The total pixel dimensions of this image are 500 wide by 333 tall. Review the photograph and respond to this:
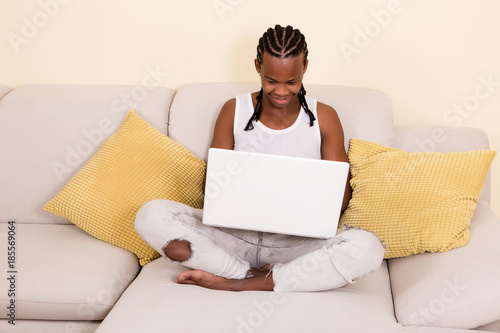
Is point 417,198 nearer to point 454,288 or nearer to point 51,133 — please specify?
point 454,288

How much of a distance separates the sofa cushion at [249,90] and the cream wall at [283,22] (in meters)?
0.19

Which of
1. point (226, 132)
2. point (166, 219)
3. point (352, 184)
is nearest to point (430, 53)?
point (352, 184)

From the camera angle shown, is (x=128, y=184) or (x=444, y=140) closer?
(x=128, y=184)

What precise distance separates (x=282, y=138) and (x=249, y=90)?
1.03 ft

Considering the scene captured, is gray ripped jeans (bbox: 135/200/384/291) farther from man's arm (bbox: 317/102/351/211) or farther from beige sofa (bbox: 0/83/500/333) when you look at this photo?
man's arm (bbox: 317/102/351/211)

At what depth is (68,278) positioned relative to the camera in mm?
1596

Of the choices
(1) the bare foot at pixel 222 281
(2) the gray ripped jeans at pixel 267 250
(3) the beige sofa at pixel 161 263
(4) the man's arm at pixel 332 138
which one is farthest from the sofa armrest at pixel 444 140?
(1) the bare foot at pixel 222 281

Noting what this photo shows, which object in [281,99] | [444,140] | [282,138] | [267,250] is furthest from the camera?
[444,140]

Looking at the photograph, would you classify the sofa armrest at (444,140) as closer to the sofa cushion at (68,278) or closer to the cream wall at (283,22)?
the cream wall at (283,22)

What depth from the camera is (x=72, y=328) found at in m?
1.60

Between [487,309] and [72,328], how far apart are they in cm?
113

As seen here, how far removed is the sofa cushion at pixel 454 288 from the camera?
54.7 inches

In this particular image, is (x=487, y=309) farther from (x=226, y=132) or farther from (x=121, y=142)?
(x=121, y=142)

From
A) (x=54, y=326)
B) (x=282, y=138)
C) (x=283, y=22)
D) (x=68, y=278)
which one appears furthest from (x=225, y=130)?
(x=54, y=326)
